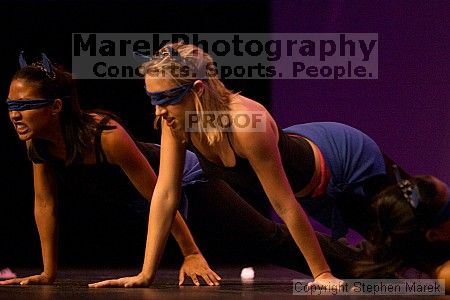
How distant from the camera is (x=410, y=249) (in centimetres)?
257

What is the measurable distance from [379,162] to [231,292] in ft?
2.20

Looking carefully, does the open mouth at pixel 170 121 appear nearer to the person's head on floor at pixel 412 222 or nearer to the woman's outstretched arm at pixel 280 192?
the woman's outstretched arm at pixel 280 192

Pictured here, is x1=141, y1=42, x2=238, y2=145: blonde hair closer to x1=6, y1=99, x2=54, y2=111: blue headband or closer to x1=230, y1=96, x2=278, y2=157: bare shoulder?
x1=230, y1=96, x2=278, y2=157: bare shoulder

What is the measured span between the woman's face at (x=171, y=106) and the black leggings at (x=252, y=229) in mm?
561

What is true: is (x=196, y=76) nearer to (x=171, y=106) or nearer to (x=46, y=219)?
(x=171, y=106)

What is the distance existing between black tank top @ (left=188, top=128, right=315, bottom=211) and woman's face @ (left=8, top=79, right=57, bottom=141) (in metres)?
0.47

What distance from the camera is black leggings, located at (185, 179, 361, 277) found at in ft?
10.6

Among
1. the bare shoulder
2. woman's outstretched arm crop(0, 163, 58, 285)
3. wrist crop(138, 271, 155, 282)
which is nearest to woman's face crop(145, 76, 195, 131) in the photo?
the bare shoulder

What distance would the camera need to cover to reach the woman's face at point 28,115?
303 cm

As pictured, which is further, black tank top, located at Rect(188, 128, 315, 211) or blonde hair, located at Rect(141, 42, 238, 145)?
black tank top, located at Rect(188, 128, 315, 211)

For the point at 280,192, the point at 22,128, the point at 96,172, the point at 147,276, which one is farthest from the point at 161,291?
the point at 22,128

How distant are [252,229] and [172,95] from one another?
2.18 feet

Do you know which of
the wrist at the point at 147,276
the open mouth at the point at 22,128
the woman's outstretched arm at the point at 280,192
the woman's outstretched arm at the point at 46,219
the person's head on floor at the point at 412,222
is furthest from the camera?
the woman's outstretched arm at the point at 46,219

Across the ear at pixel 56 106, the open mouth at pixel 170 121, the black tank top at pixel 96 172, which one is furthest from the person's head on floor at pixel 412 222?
the ear at pixel 56 106
